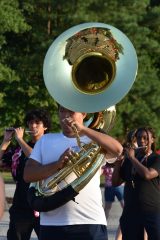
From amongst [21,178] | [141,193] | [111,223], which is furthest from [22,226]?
[111,223]

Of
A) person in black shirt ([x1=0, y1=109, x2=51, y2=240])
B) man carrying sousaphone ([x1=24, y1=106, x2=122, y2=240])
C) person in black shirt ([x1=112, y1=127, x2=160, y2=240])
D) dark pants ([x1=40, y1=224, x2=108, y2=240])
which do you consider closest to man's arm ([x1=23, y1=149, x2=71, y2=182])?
man carrying sousaphone ([x1=24, y1=106, x2=122, y2=240])

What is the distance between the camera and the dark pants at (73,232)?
4.51m

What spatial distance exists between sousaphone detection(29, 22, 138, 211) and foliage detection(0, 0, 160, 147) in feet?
82.6

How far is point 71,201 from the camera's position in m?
4.55

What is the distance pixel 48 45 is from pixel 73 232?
26.2m

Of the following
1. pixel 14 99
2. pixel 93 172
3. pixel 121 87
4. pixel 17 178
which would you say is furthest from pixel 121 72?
pixel 14 99

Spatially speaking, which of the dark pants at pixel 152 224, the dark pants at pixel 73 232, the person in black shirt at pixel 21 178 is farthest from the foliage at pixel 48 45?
the dark pants at pixel 73 232

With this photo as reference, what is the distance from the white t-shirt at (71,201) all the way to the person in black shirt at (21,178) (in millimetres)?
1552

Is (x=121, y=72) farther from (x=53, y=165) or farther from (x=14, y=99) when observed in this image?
(x=14, y=99)

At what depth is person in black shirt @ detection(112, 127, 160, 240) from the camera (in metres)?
6.55

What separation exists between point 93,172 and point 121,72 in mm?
721

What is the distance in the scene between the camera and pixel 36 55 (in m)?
30.8

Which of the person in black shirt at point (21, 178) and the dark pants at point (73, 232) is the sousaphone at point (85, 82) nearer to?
the dark pants at point (73, 232)

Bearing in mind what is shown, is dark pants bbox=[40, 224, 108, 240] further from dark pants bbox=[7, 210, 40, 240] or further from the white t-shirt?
dark pants bbox=[7, 210, 40, 240]
